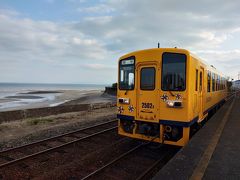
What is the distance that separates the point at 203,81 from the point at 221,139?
2.40m

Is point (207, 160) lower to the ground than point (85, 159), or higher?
higher

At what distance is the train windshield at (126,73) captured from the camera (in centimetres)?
729

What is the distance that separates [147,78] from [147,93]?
0.50m

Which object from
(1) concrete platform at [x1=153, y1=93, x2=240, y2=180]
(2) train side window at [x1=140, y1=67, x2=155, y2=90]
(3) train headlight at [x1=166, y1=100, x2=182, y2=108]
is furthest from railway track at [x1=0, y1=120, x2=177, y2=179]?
(2) train side window at [x1=140, y1=67, x2=155, y2=90]

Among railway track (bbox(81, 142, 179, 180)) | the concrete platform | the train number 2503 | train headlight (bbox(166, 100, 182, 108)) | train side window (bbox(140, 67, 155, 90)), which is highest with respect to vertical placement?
train side window (bbox(140, 67, 155, 90))

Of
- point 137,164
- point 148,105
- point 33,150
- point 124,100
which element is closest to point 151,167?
point 137,164

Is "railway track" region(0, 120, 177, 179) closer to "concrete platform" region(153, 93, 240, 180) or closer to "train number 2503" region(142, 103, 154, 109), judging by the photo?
"concrete platform" region(153, 93, 240, 180)

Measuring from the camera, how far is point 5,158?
6.53 meters

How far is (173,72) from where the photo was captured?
6492mm

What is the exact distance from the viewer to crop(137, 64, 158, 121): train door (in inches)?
267

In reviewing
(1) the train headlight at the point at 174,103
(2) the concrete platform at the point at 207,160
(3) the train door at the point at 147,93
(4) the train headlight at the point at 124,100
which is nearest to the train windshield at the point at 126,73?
(3) the train door at the point at 147,93

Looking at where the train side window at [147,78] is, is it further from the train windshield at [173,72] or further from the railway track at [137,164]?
the railway track at [137,164]

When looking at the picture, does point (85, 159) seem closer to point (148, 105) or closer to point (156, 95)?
point (148, 105)

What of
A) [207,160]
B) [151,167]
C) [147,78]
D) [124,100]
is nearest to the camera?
[207,160]
